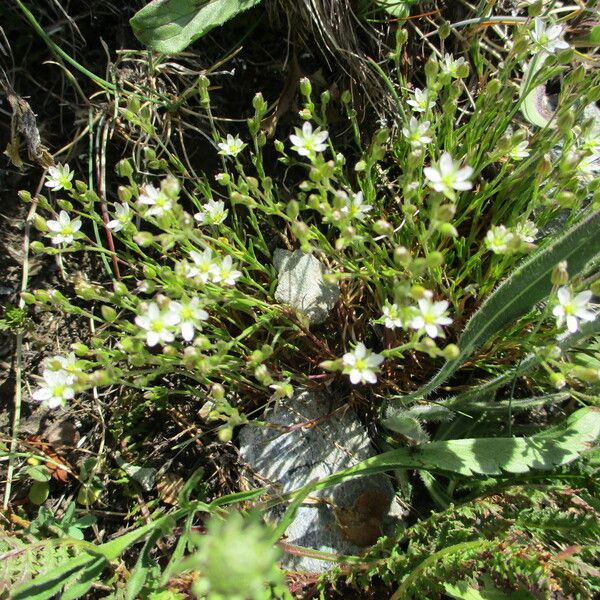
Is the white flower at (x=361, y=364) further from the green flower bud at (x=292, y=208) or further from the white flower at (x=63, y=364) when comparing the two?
the white flower at (x=63, y=364)

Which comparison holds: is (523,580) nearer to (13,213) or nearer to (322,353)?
(322,353)

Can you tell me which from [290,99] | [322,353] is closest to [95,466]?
[322,353]

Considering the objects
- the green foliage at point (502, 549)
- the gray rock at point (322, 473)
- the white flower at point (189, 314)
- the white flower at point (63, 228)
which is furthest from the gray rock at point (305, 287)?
the green foliage at point (502, 549)

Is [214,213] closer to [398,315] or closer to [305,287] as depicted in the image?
[305,287]

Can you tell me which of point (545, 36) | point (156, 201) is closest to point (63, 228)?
point (156, 201)

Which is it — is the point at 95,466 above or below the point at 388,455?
below
